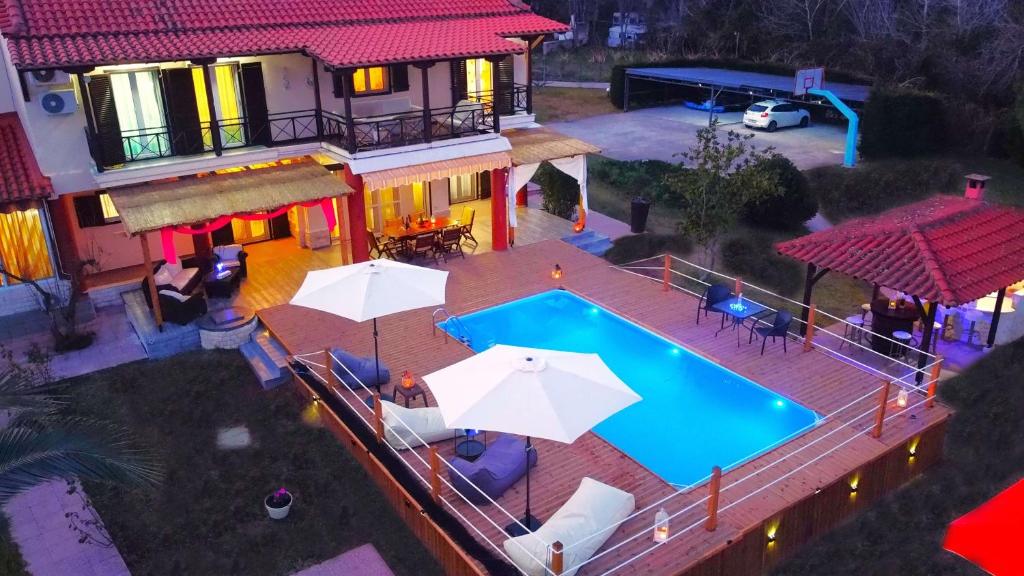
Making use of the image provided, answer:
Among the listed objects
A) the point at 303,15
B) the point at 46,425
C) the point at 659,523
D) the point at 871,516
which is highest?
the point at 303,15

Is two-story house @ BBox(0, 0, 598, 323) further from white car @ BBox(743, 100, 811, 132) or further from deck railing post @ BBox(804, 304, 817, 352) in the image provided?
white car @ BBox(743, 100, 811, 132)

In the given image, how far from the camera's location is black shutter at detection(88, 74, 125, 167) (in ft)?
58.9

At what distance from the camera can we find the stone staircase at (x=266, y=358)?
54.3 feet

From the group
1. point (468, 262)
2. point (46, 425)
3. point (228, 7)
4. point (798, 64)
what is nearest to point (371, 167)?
point (468, 262)

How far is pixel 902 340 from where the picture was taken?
54.4 feet

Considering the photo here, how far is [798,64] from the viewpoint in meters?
43.9

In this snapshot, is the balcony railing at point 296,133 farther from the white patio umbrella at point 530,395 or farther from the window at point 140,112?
the white patio umbrella at point 530,395

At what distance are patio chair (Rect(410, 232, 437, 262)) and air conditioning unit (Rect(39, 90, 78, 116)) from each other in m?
8.61

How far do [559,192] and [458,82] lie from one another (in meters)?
4.80

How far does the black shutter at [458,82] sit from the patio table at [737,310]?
1064 centimetres

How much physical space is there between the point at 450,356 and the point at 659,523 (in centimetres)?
703

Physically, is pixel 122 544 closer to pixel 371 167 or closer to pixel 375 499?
pixel 375 499

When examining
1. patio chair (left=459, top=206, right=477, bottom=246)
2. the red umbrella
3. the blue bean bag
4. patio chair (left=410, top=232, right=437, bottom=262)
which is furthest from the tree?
the red umbrella

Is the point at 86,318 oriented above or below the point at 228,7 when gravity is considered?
below
